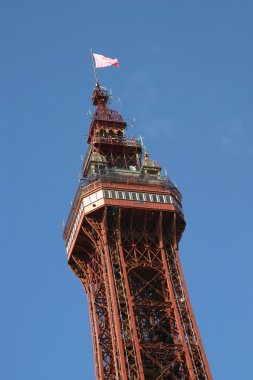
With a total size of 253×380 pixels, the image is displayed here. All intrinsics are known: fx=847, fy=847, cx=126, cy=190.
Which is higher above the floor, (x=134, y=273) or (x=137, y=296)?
(x=134, y=273)

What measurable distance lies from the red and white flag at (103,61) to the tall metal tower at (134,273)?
2001 cm

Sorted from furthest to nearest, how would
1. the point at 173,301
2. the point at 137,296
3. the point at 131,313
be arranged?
the point at 137,296
the point at 173,301
the point at 131,313

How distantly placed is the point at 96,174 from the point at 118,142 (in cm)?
1368

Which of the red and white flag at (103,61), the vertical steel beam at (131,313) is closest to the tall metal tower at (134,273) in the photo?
the vertical steel beam at (131,313)

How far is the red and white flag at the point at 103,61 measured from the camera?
130 metres

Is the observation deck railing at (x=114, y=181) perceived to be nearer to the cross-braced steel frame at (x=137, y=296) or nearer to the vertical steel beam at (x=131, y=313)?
the cross-braced steel frame at (x=137, y=296)

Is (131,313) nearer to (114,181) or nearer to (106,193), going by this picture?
(106,193)

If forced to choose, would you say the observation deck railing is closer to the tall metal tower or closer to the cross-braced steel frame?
the tall metal tower

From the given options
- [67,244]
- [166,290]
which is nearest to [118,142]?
[67,244]

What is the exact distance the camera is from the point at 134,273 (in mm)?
105562

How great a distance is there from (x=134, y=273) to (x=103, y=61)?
→ 39.8 m

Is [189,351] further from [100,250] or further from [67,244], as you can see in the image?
[67,244]

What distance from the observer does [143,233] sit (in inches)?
4277

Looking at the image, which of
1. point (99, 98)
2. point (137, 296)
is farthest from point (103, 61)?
point (137, 296)
